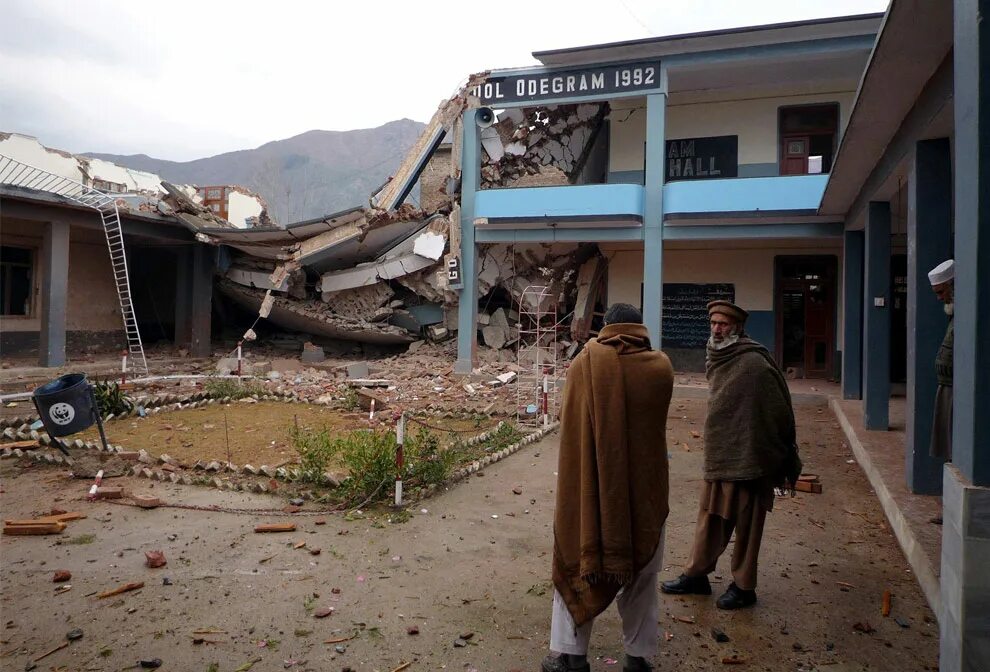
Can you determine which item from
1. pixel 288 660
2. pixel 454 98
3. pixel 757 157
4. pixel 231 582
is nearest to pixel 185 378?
pixel 454 98

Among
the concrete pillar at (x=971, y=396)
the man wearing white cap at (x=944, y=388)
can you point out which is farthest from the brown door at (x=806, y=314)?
the concrete pillar at (x=971, y=396)

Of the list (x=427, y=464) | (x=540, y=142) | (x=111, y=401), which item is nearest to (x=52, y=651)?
(x=427, y=464)

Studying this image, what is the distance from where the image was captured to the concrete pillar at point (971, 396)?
2.31 m

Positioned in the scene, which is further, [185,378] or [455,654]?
[185,378]

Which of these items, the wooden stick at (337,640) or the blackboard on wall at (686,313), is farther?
the blackboard on wall at (686,313)

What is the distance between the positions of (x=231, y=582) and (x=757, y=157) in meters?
14.0

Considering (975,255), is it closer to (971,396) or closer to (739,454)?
(971,396)

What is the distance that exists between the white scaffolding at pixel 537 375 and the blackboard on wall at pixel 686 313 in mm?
2961

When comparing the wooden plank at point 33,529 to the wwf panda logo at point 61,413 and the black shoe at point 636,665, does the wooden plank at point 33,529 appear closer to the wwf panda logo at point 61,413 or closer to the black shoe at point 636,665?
the wwf panda logo at point 61,413

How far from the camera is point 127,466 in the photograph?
6.28 metres

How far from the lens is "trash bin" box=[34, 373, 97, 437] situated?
6258 mm

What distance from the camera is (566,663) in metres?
2.72

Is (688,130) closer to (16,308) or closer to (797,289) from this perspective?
(797,289)

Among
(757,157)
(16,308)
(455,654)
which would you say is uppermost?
(757,157)
